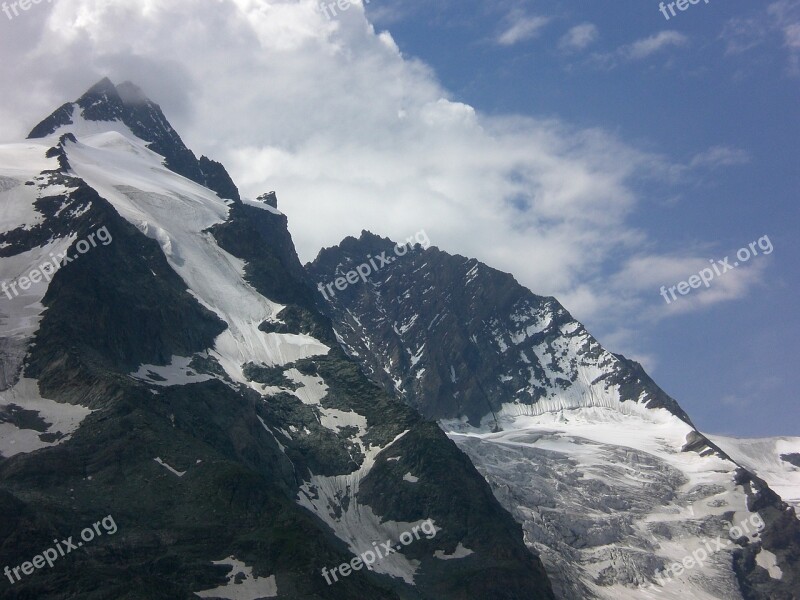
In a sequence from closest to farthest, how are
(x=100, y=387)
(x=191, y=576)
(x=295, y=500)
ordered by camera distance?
(x=191, y=576), (x=100, y=387), (x=295, y=500)

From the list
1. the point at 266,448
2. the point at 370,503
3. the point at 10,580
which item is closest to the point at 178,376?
the point at 266,448

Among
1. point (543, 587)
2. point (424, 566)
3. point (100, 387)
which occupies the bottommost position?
point (543, 587)

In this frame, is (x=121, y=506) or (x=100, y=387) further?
(x=100, y=387)

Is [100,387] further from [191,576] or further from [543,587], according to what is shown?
[543,587]

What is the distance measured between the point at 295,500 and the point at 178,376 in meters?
35.7

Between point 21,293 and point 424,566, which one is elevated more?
point 21,293

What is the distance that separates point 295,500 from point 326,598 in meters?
58.4

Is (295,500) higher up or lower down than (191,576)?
higher up

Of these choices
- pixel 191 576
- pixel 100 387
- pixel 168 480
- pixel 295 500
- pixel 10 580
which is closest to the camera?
pixel 10 580

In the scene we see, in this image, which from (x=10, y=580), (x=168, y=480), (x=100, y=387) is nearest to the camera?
(x=10, y=580)

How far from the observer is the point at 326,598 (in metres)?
127

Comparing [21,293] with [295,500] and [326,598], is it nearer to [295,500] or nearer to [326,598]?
[295,500]

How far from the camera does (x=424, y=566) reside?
173m

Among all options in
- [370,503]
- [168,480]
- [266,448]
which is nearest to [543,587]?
[370,503]
